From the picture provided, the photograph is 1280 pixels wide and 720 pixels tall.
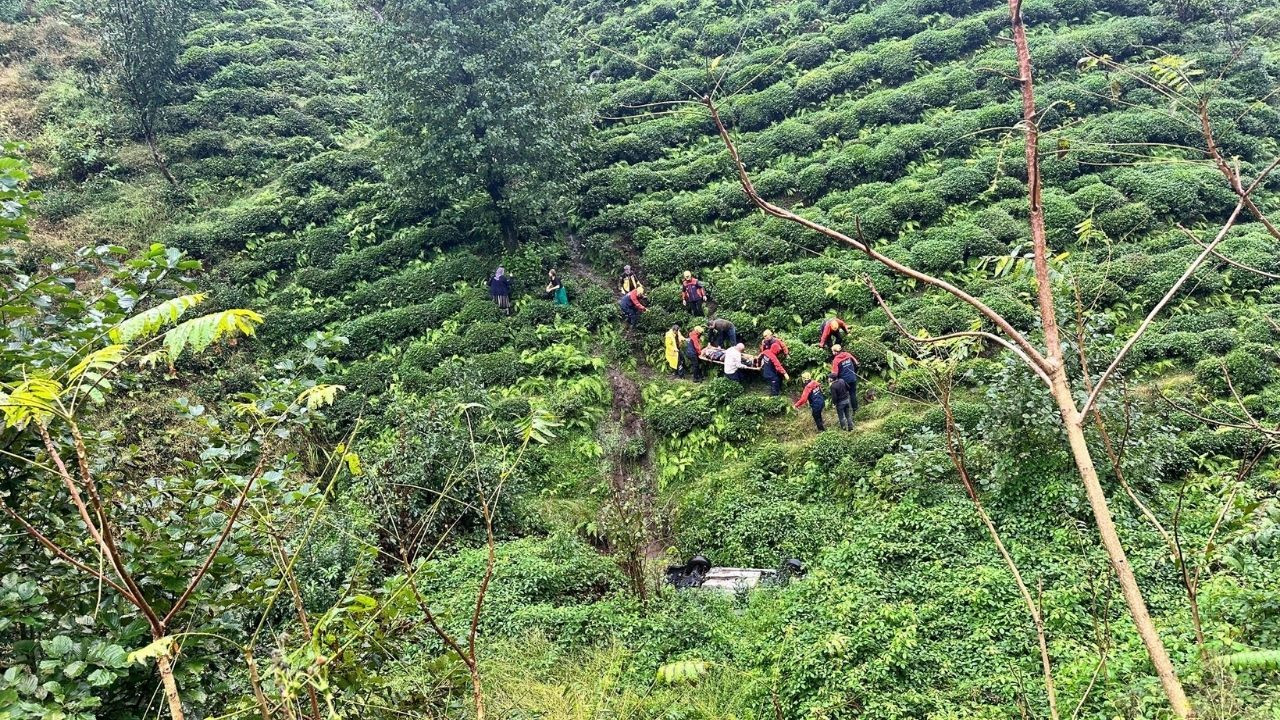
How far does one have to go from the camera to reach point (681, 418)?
1417 centimetres

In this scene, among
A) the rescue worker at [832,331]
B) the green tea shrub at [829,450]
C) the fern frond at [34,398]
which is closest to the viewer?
the fern frond at [34,398]

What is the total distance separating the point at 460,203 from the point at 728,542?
1200 centimetres

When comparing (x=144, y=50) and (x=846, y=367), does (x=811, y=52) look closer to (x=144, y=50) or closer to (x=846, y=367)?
(x=846, y=367)

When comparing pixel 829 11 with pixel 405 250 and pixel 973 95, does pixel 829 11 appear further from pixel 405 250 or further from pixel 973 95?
pixel 405 250

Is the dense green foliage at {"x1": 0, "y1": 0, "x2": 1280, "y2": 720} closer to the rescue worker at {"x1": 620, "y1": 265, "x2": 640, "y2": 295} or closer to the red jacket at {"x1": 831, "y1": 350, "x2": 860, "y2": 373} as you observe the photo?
the rescue worker at {"x1": 620, "y1": 265, "x2": 640, "y2": 295}

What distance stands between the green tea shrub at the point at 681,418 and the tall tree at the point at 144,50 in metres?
16.1

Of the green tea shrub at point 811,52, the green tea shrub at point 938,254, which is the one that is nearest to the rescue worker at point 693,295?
the green tea shrub at point 938,254

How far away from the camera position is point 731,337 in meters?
15.2

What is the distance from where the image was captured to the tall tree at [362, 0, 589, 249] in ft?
55.1

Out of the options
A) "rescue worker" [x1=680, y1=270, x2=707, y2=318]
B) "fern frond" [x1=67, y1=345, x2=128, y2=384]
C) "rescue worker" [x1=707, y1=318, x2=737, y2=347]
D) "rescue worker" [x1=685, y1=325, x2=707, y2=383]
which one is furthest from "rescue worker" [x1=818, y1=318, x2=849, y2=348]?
"fern frond" [x1=67, y1=345, x2=128, y2=384]

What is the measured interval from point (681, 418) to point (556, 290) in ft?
16.2

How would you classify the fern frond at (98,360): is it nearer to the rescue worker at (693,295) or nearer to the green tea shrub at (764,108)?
the rescue worker at (693,295)

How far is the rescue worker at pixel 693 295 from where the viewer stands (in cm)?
1627

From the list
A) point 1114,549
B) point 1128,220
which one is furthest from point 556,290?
point 1114,549
